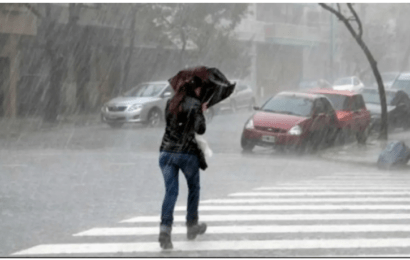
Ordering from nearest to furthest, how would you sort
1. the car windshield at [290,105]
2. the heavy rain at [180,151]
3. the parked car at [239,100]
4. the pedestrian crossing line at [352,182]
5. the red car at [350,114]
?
1. the heavy rain at [180,151]
2. the pedestrian crossing line at [352,182]
3. the car windshield at [290,105]
4. the red car at [350,114]
5. the parked car at [239,100]

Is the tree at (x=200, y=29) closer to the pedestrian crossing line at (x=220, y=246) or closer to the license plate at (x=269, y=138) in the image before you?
the license plate at (x=269, y=138)

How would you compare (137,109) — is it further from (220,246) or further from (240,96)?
(220,246)

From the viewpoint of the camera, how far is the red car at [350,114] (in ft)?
69.7

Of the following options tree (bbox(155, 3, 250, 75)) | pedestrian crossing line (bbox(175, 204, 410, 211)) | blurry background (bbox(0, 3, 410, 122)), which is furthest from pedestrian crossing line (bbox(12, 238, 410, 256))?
tree (bbox(155, 3, 250, 75))

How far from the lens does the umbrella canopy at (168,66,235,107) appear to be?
7.13 meters

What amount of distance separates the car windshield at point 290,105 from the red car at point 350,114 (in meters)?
1.65

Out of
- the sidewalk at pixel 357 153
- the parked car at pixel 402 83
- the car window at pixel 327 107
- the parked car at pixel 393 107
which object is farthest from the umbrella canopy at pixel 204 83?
the parked car at pixel 402 83

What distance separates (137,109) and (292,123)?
9.43 meters

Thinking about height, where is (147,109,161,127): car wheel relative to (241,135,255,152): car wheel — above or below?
below

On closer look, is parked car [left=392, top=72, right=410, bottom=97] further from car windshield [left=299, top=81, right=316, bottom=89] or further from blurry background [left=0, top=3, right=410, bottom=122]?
car windshield [left=299, top=81, right=316, bottom=89]

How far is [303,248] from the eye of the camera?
723 centimetres

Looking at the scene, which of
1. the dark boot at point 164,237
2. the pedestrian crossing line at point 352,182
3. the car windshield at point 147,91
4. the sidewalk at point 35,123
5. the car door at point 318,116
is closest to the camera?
the dark boot at point 164,237

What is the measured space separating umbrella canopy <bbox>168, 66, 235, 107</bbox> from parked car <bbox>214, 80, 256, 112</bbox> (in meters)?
27.4

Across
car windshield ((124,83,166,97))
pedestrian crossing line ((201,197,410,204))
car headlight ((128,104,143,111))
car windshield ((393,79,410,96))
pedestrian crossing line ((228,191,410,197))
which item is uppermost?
pedestrian crossing line ((201,197,410,204))
